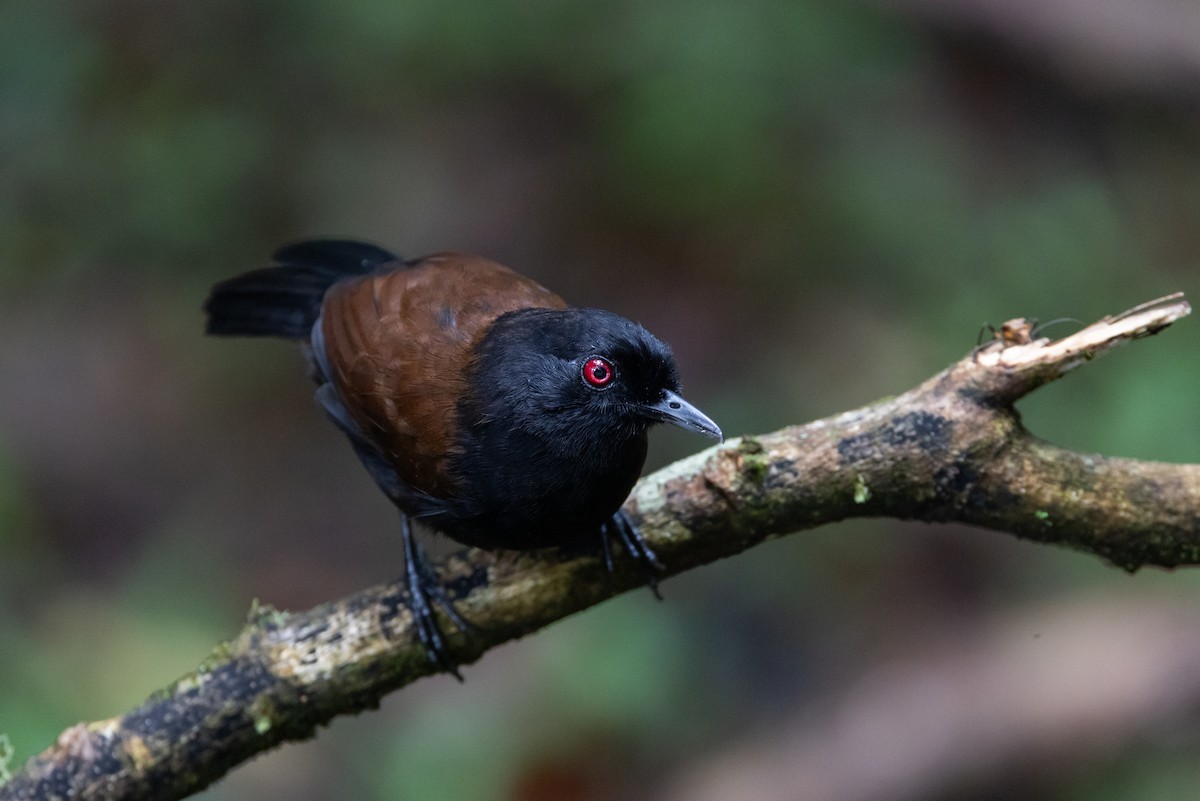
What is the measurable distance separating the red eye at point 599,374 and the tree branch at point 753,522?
1.04 ft

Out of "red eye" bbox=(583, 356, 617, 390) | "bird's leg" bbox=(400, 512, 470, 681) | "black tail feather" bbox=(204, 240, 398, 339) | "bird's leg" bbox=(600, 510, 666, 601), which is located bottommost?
"bird's leg" bbox=(400, 512, 470, 681)

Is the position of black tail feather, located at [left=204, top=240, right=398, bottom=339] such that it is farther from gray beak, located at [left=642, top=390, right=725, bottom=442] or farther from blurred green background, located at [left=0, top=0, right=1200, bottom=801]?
blurred green background, located at [left=0, top=0, right=1200, bottom=801]

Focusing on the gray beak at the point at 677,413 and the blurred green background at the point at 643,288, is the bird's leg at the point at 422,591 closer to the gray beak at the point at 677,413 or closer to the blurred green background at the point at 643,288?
the gray beak at the point at 677,413

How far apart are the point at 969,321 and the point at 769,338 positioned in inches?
44.7

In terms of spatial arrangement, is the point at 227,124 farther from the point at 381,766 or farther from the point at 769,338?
the point at 381,766

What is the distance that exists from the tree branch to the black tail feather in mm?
1401

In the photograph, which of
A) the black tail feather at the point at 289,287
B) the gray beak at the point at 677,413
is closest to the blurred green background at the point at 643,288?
the black tail feather at the point at 289,287

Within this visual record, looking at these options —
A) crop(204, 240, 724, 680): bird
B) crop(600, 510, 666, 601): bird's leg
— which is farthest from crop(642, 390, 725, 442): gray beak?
crop(600, 510, 666, 601): bird's leg

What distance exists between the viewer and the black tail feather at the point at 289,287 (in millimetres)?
4246

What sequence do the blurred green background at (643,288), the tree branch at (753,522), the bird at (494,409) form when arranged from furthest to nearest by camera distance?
1. the blurred green background at (643,288)
2. the bird at (494,409)
3. the tree branch at (753,522)

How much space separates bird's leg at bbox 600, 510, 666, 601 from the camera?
318cm

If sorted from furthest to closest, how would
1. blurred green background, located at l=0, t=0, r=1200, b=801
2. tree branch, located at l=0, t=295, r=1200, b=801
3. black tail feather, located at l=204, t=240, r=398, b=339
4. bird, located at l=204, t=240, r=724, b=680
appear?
blurred green background, located at l=0, t=0, r=1200, b=801, black tail feather, located at l=204, t=240, r=398, b=339, bird, located at l=204, t=240, r=724, b=680, tree branch, located at l=0, t=295, r=1200, b=801

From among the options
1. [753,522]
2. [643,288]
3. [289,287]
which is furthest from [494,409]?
[643,288]

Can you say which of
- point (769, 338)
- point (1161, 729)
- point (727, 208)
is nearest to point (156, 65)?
point (727, 208)
